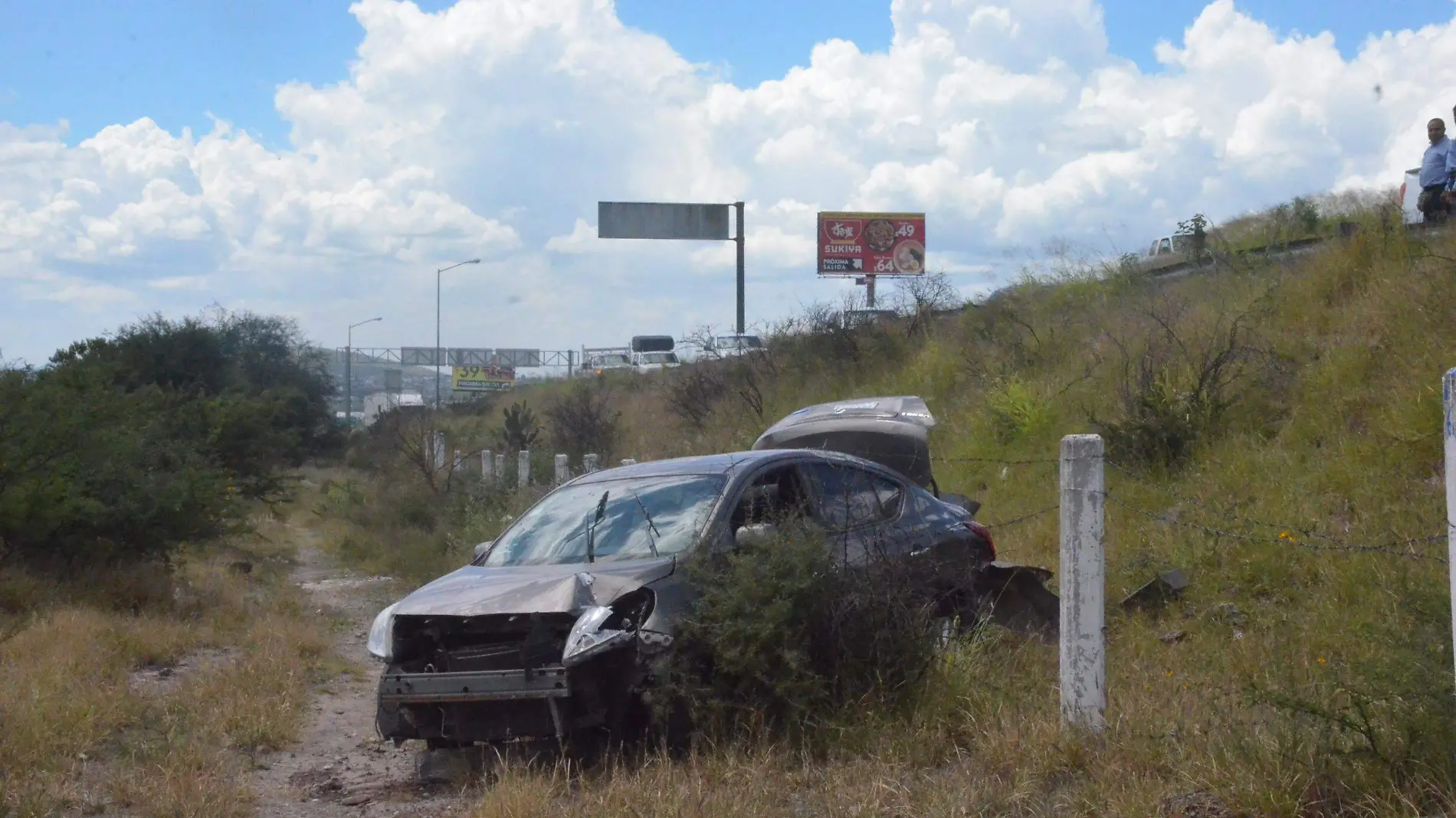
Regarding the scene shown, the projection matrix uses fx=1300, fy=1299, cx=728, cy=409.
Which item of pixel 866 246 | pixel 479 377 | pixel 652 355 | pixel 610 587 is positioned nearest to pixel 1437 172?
pixel 610 587

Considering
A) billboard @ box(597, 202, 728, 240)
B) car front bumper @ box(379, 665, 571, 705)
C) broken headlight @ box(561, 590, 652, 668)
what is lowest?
car front bumper @ box(379, 665, 571, 705)

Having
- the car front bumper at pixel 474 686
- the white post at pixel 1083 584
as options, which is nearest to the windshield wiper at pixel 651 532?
the car front bumper at pixel 474 686

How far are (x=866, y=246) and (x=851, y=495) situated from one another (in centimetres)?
4740

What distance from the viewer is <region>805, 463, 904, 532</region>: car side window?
7445mm

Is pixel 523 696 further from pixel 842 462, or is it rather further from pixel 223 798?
pixel 842 462

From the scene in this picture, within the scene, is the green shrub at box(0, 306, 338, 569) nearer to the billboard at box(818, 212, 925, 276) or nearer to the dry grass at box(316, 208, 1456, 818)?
the dry grass at box(316, 208, 1456, 818)

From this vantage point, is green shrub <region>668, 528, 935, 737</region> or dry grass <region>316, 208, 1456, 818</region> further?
green shrub <region>668, 528, 935, 737</region>

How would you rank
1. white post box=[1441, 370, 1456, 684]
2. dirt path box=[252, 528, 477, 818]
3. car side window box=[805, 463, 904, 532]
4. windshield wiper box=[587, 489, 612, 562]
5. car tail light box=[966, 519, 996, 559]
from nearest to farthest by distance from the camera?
white post box=[1441, 370, 1456, 684], dirt path box=[252, 528, 477, 818], windshield wiper box=[587, 489, 612, 562], car side window box=[805, 463, 904, 532], car tail light box=[966, 519, 996, 559]

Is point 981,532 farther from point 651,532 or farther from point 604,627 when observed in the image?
point 604,627

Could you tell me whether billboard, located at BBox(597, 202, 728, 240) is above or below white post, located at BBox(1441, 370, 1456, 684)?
above

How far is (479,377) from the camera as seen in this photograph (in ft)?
243

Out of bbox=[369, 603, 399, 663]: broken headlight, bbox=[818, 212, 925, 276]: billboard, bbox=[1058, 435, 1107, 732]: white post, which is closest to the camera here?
bbox=[1058, 435, 1107, 732]: white post

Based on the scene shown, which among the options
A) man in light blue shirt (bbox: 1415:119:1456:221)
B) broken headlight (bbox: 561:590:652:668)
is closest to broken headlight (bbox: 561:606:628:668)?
broken headlight (bbox: 561:590:652:668)

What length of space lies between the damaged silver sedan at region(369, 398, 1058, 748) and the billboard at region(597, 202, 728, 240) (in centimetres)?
3002
